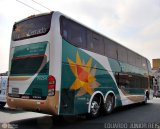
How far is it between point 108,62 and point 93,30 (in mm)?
1926

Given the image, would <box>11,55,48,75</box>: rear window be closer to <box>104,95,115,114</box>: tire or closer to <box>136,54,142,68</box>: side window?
<box>104,95,115,114</box>: tire

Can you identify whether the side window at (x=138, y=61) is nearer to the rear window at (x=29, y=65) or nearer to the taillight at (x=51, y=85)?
the rear window at (x=29, y=65)

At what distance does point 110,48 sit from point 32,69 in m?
4.98

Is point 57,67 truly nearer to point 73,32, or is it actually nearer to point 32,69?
point 32,69

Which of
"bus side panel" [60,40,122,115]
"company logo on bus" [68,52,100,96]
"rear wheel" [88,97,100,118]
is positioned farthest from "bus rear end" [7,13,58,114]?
"rear wheel" [88,97,100,118]

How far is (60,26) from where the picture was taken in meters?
8.57

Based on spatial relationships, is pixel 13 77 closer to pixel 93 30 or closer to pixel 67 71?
pixel 67 71

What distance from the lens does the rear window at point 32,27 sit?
8.73 meters

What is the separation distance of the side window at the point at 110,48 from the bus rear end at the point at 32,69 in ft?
13.4

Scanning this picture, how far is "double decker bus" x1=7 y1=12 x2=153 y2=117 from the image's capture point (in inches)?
324

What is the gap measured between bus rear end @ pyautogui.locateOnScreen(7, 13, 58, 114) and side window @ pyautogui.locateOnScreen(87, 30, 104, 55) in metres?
2.26

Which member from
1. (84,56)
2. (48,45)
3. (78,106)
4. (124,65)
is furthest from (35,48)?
(124,65)

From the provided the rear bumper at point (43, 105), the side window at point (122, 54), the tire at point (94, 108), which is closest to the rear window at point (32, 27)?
the rear bumper at point (43, 105)

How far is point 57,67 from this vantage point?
8211mm
